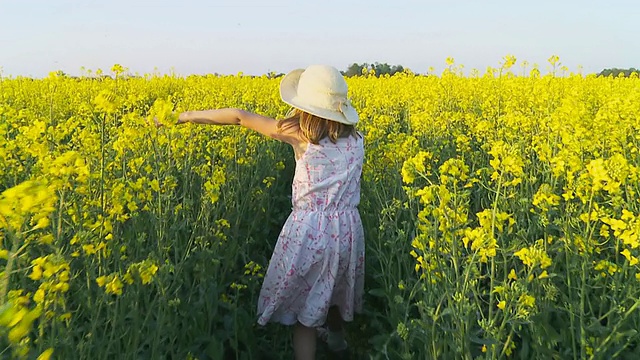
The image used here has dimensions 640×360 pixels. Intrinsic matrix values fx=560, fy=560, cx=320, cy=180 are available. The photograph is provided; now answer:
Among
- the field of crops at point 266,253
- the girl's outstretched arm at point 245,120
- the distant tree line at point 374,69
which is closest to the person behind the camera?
the field of crops at point 266,253

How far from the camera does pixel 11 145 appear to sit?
2.66 metres

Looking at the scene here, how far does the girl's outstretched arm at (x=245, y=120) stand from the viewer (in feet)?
8.38

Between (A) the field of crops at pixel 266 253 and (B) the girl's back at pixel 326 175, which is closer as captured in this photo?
(A) the field of crops at pixel 266 253

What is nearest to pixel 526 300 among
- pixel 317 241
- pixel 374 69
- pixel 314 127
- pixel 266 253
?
pixel 317 241

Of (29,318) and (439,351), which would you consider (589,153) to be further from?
(29,318)

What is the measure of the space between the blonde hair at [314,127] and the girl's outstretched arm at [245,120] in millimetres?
31

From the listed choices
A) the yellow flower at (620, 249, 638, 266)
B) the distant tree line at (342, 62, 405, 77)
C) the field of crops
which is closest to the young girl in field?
the field of crops

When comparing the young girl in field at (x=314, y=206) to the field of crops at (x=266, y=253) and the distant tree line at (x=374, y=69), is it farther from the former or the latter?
the distant tree line at (x=374, y=69)

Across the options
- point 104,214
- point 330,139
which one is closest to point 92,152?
point 104,214

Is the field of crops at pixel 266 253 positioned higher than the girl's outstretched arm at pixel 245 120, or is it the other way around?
the girl's outstretched arm at pixel 245 120

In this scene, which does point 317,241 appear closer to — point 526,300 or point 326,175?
point 326,175

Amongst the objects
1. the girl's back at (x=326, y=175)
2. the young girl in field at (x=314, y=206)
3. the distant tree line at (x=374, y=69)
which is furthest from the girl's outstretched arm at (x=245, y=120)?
the distant tree line at (x=374, y=69)

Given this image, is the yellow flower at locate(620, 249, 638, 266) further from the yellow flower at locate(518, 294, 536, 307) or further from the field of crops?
the yellow flower at locate(518, 294, 536, 307)

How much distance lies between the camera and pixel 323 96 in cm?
245
